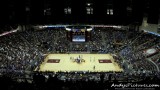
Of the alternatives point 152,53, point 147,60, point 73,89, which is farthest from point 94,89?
point 152,53

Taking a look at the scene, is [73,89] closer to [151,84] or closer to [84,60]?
[151,84]

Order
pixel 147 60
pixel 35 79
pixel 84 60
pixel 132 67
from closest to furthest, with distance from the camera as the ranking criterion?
pixel 35 79 < pixel 132 67 < pixel 147 60 < pixel 84 60

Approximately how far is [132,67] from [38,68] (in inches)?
597

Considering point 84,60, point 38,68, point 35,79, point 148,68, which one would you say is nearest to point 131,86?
point 35,79

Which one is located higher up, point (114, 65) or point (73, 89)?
point (73, 89)

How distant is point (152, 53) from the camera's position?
48.1 m

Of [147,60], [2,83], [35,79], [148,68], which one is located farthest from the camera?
[147,60]

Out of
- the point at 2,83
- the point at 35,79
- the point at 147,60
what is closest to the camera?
the point at 2,83

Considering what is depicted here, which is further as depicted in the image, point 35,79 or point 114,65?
point 114,65

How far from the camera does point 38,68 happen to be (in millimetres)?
42781

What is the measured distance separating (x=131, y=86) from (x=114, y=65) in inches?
1159

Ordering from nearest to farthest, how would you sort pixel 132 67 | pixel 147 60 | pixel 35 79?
pixel 35 79 < pixel 132 67 < pixel 147 60

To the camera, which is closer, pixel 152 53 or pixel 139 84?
pixel 139 84

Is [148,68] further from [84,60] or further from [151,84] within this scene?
[151,84]
